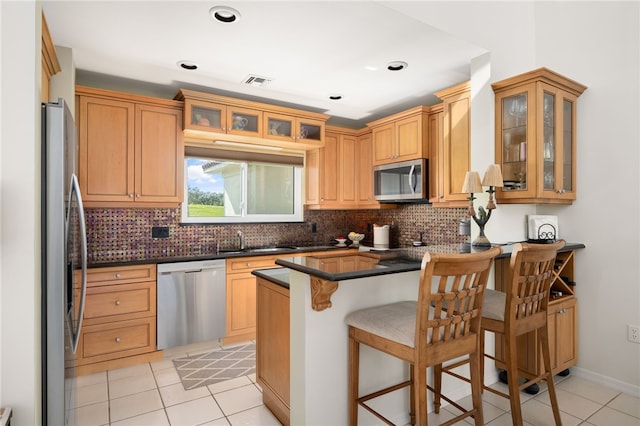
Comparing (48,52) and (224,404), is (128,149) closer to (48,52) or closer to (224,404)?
(48,52)

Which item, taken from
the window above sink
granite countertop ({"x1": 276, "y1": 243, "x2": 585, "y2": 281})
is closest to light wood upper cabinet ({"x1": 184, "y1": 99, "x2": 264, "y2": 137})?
the window above sink

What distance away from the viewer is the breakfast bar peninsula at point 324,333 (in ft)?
6.03

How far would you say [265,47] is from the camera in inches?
109

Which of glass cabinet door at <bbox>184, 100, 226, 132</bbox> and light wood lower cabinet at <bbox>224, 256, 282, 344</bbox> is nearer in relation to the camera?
glass cabinet door at <bbox>184, 100, 226, 132</bbox>

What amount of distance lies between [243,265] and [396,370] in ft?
6.51

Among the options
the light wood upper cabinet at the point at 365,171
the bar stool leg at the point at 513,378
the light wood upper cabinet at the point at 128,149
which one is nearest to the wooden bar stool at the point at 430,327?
the bar stool leg at the point at 513,378

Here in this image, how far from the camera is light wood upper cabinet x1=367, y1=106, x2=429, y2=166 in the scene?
12.6ft

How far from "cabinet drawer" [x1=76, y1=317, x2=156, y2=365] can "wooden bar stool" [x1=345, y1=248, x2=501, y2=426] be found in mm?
2085

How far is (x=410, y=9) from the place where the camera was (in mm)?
2387

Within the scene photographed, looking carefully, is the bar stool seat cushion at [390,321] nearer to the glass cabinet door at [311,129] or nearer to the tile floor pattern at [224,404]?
the tile floor pattern at [224,404]

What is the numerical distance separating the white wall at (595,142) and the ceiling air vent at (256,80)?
1.53 m

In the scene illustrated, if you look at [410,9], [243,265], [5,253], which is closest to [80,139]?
[243,265]

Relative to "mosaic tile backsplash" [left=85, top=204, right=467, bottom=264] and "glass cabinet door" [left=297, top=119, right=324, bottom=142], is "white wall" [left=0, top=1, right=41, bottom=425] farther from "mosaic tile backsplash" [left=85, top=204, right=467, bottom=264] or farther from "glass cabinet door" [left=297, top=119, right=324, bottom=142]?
"glass cabinet door" [left=297, top=119, right=324, bottom=142]

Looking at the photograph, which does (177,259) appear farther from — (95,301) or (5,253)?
(5,253)
